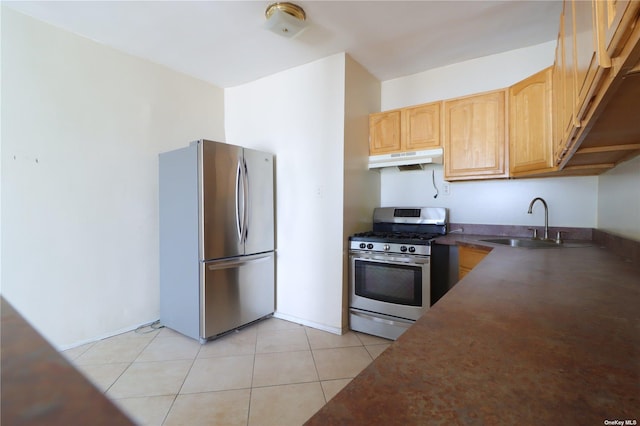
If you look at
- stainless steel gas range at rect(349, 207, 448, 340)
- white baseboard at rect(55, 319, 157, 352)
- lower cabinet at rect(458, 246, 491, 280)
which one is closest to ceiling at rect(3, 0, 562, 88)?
stainless steel gas range at rect(349, 207, 448, 340)

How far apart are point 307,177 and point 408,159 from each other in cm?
101

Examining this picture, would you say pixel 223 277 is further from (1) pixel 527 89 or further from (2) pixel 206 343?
(1) pixel 527 89

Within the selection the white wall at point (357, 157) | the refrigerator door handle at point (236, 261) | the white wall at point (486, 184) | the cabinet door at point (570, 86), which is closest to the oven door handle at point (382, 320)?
the white wall at point (357, 157)

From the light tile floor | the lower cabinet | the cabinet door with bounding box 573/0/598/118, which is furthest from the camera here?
the lower cabinet

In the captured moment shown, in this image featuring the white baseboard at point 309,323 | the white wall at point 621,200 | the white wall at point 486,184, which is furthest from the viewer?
the white baseboard at point 309,323

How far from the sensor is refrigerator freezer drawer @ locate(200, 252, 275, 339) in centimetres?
238

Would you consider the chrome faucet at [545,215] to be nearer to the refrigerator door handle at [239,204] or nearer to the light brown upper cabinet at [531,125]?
the light brown upper cabinet at [531,125]

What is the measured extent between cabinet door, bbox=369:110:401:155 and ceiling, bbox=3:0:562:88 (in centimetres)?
52

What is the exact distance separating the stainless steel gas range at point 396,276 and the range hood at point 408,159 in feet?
1.53

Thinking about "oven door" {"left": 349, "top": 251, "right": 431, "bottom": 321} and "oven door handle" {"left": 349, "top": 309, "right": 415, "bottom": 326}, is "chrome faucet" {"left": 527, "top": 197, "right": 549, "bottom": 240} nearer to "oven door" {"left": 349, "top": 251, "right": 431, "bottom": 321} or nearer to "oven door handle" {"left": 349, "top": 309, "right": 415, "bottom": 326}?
"oven door" {"left": 349, "top": 251, "right": 431, "bottom": 321}

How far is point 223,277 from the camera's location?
249cm

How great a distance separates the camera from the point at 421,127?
2.71 meters

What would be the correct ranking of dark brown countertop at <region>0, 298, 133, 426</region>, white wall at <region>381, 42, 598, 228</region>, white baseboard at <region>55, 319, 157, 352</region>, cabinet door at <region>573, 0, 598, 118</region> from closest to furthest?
dark brown countertop at <region>0, 298, 133, 426</region>, cabinet door at <region>573, 0, 598, 118</region>, white baseboard at <region>55, 319, 157, 352</region>, white wall at <region>381, 42, 598, 228</region>

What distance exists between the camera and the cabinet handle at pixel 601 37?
23.4 inches
